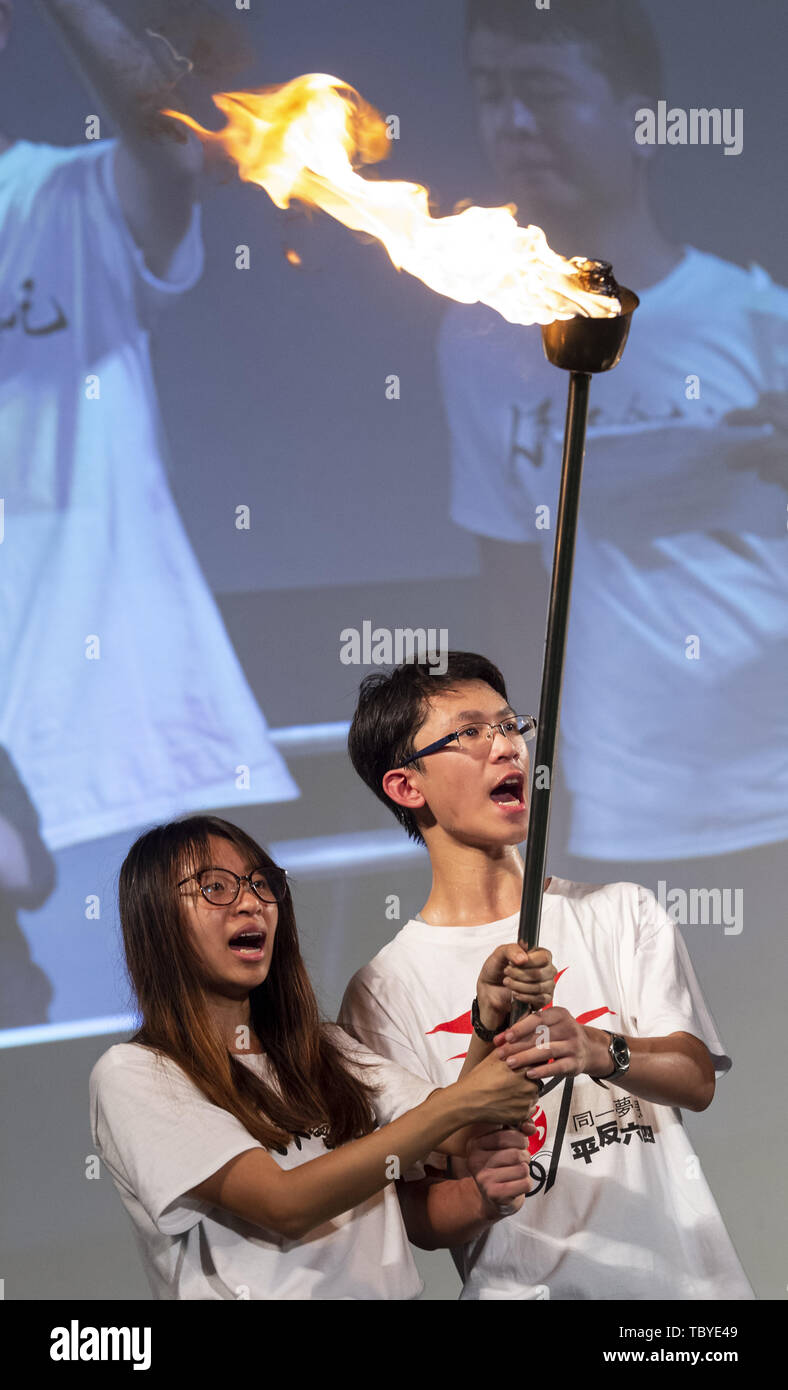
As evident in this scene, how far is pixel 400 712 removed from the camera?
2076mm

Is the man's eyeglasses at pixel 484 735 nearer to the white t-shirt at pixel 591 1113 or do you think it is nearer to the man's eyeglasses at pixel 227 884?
the white t-shirt at pixel 591 1113

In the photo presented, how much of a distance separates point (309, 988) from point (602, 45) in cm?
205

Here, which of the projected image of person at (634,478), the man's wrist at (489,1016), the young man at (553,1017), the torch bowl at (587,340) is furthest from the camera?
the projected image of person at (634,478)

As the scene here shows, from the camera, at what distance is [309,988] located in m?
1.80

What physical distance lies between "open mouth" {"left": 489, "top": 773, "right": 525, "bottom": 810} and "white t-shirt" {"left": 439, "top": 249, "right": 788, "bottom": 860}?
0.79 metres

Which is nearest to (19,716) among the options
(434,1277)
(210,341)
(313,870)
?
(313,870)

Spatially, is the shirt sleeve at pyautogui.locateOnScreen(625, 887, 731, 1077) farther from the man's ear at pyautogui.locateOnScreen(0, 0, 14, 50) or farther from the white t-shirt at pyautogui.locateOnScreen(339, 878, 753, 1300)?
the man's ear at pyautogui.locateOnScreen(0, 0, 14, 50)

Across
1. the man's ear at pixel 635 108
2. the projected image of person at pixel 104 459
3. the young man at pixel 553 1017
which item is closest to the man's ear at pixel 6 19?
the projected image of person at pixel 104 459

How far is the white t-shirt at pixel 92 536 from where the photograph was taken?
265 cm

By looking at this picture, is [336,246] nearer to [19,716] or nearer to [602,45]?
[602,45]

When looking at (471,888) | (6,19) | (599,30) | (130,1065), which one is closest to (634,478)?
(599,30)

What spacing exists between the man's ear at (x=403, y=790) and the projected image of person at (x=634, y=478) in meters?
0.75

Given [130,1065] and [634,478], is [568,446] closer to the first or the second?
[130,1065]
